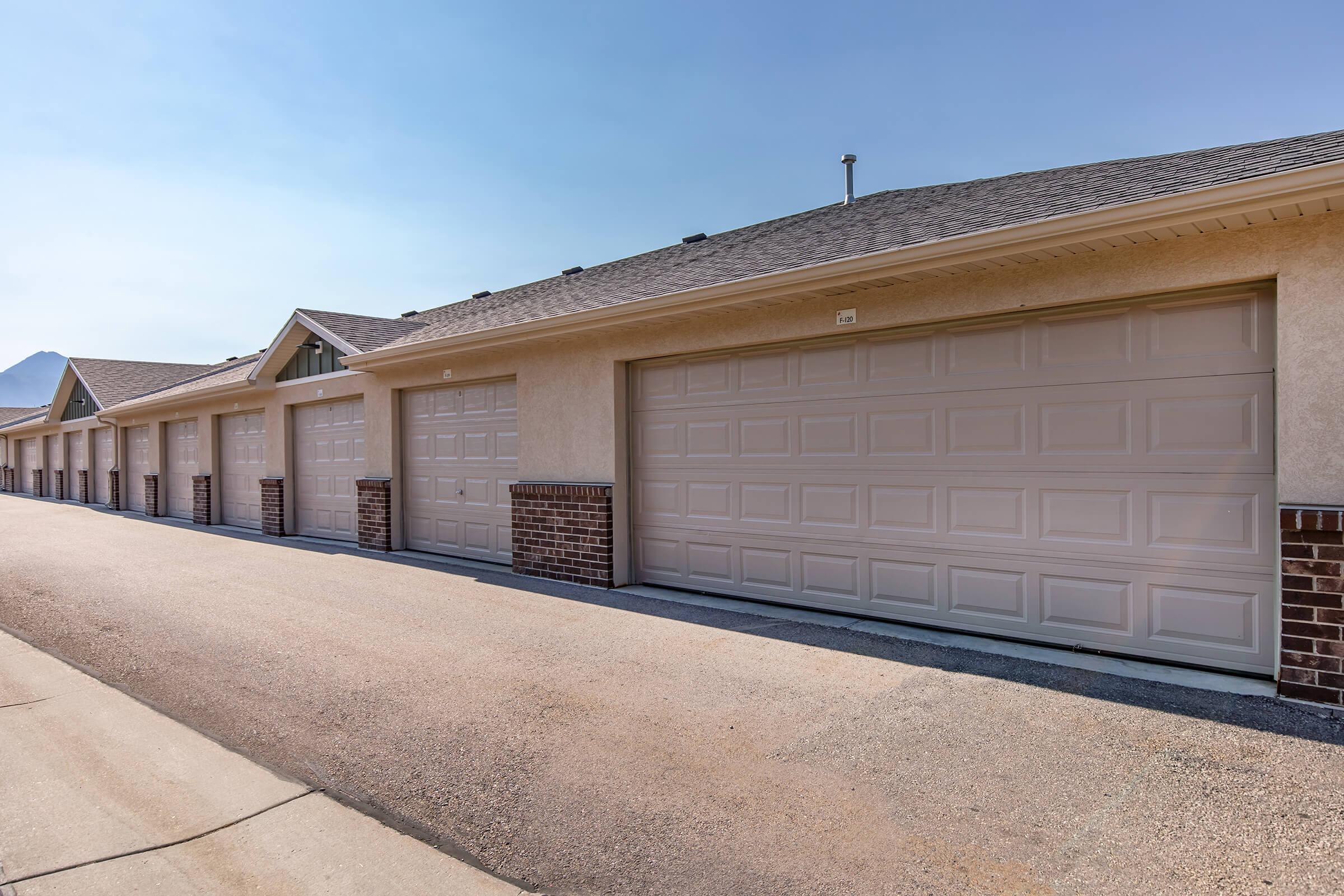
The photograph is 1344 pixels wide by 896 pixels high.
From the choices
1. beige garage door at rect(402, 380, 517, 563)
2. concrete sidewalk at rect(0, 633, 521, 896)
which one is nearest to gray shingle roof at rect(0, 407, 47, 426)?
beige garage door at rect(402, 380, 517, 563)

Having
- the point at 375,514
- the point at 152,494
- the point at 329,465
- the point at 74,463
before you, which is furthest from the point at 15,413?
the point at 375,514

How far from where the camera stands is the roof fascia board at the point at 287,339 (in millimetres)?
12416

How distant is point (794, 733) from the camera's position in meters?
4.09

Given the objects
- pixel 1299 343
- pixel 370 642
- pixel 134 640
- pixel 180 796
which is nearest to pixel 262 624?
pixel 134 640

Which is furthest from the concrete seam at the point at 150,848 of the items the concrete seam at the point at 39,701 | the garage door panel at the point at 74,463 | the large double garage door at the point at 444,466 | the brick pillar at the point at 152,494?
the garage door panel at the point at 74,463

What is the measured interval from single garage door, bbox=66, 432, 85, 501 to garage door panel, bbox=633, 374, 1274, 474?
27819mm

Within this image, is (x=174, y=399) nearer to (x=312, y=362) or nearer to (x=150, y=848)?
(x=312, y=362)

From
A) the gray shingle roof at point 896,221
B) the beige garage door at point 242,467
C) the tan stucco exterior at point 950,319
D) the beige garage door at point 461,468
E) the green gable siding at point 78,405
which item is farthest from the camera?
the green gable siding at point 78,405

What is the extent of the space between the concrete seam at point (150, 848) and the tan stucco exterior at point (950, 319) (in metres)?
5.17

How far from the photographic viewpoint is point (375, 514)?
11.6 m

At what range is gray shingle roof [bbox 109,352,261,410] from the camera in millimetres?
Result: 15982

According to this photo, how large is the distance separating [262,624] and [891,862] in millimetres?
6110

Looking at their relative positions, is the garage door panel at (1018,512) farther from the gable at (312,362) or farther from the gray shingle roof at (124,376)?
the gray shingle roof at (124,376)

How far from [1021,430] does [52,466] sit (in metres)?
36.1
